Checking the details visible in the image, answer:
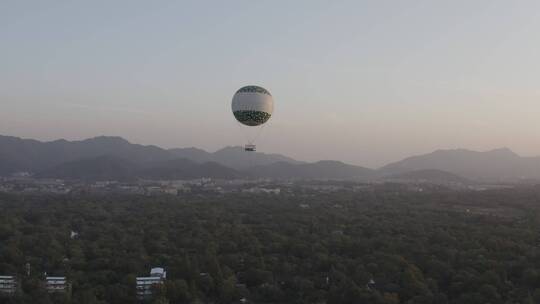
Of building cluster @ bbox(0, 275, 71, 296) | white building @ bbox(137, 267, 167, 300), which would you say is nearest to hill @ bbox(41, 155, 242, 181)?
white building @ bbox(137, 267, 167, 300)

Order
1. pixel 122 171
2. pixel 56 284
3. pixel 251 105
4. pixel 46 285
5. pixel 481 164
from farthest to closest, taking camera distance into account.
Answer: pixel 481 164
pixel 122 171
pixel 251 105
pixel 56 284
pixel 46 285

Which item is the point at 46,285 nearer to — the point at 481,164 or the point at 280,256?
the point at 280,256

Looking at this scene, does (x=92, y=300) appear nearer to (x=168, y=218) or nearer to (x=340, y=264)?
(x=340, y=264)

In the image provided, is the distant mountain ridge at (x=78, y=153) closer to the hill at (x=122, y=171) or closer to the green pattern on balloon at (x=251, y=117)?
the hill at (x=122, y=171)

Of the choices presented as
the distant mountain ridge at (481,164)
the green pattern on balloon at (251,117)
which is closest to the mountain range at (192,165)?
the distant mountain ridge at (481,164)

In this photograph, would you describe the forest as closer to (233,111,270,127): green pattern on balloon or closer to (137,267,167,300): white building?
(137,267,167,300): white building

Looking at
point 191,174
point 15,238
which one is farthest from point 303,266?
point 191,174

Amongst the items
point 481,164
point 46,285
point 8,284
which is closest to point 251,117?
point 46,285
